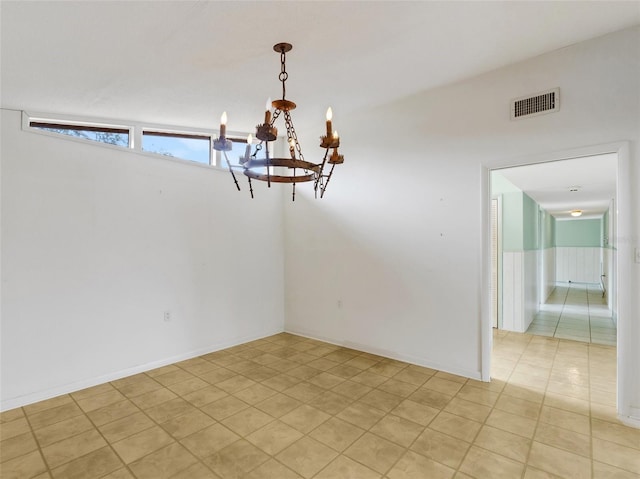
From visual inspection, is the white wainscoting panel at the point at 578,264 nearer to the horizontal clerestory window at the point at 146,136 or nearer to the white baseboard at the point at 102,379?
the white baseboard at the point at 102,379

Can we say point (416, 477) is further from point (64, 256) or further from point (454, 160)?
point (64, 256)

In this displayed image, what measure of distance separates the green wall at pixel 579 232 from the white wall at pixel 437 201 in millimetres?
10244

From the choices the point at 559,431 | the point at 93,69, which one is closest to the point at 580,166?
the point at 559,431

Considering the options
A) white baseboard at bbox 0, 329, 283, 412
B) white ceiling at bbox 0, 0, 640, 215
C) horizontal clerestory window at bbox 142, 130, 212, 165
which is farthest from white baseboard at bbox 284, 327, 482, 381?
horizontal clerestory window at bbox 142, 130, 212, 165

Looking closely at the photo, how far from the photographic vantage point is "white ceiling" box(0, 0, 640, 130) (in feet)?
7.07

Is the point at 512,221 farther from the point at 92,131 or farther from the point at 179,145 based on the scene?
the point at 92,131

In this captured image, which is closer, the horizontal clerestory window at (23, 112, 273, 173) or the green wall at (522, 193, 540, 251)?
the horizontal clerestory window at (23, 112, 273, 173)

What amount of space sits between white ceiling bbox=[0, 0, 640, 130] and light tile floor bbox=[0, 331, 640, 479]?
284cm

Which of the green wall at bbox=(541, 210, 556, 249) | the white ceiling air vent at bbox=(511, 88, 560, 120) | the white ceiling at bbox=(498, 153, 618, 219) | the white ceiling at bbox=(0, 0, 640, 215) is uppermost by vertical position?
the white ceiling at bbox=(0, 0, 640, 215)

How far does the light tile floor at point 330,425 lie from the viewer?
2.02 meters

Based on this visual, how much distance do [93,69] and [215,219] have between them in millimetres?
1999

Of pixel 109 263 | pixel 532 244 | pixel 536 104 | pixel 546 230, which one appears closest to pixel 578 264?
pixel 546 230

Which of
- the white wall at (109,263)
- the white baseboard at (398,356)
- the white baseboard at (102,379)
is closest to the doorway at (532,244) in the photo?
A: the white baseboard at (398,356)

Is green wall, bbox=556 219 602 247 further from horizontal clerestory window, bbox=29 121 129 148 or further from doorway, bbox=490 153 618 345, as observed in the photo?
horizontal clerestory window, bbox=29 121 129 148
